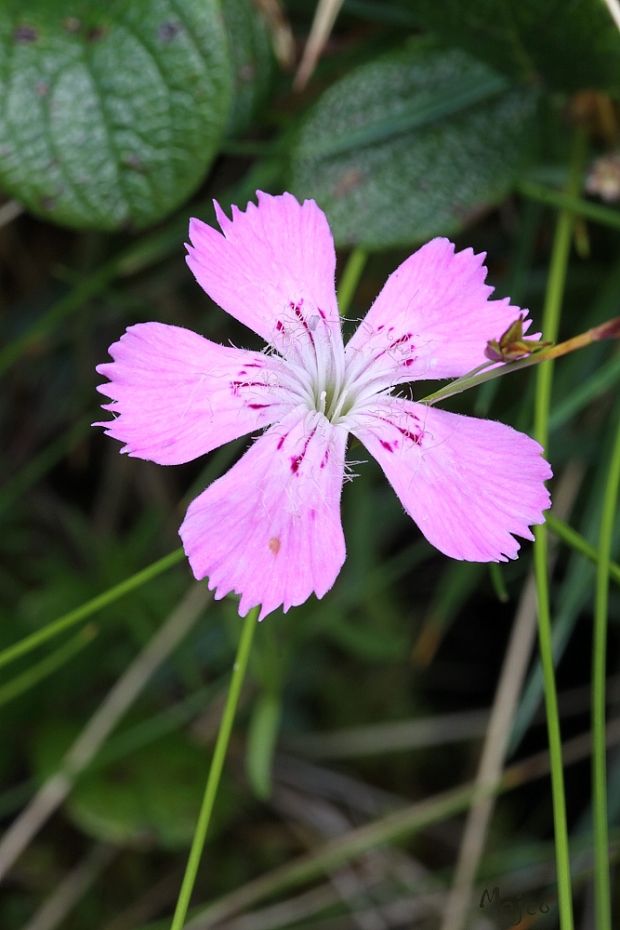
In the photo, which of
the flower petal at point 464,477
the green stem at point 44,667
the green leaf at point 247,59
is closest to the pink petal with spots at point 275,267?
the flower petal at point 464,477

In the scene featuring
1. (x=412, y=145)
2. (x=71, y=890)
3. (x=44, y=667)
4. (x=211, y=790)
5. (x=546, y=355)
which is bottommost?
(x=71, y=890)

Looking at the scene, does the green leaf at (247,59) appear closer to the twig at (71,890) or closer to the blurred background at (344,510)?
the blurred background at (344,510)

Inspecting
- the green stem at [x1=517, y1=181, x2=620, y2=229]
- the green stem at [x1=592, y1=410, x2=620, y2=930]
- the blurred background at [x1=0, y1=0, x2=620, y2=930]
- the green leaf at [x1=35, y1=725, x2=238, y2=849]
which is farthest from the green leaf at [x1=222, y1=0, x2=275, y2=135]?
the green leaf at [x1=35, y1=725, x2=238, y2=849]

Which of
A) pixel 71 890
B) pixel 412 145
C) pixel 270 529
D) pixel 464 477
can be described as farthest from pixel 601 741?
pixel 71 890

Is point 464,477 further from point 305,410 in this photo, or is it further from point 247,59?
point 247,59

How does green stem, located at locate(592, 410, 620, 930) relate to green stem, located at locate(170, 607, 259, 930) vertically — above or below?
below

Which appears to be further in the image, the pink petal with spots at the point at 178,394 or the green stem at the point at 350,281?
the green stem at the point at 350,281

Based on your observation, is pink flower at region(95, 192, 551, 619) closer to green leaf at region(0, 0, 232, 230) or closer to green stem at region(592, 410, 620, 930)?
green stem at region(592, 410, 620, 930)
